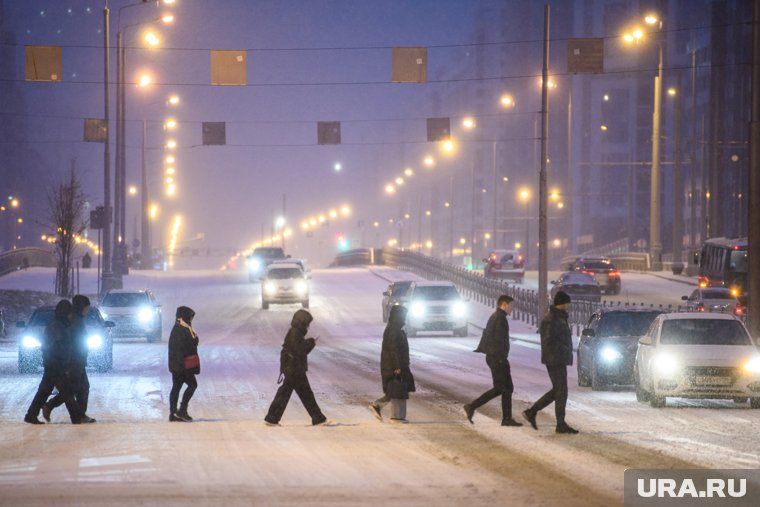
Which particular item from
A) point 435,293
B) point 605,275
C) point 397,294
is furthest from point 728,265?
point 435,293

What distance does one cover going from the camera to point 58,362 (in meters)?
18.6

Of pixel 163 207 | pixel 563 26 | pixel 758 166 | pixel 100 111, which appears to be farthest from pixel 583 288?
pixel 563 26

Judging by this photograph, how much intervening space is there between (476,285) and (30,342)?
120 ft

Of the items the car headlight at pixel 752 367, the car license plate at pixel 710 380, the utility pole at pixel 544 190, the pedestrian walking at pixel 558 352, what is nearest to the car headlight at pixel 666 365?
the car license plate at pixel 710 380

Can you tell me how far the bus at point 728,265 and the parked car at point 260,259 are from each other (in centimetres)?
2628

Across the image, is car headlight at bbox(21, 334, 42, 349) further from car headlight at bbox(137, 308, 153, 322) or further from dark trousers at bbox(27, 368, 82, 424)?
car headlight at bbox(137, 308, 153, 322)

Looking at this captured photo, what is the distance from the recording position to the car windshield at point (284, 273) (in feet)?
185

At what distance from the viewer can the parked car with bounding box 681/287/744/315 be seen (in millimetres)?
43156

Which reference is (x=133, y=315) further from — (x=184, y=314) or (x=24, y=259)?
(x=24, y=259)

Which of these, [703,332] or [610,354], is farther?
[610,354]

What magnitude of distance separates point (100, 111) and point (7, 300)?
86826 millimetres

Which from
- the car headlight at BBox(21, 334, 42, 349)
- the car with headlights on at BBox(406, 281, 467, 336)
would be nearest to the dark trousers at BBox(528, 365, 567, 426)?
the car headlight at BBox(21, 334, 42, 349)

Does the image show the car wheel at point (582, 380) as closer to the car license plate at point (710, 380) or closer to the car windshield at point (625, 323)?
the car windshield at point (625, 323)

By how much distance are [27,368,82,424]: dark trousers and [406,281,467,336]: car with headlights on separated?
25.6 meters
